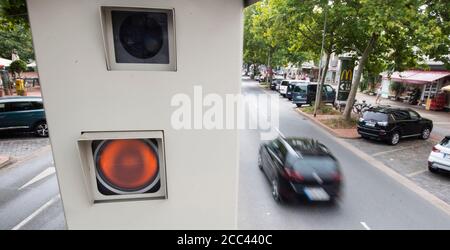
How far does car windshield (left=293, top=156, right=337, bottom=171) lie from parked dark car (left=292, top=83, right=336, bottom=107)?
14.8 m

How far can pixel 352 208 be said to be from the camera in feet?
20.9

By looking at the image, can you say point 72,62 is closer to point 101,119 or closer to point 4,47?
point 101,119

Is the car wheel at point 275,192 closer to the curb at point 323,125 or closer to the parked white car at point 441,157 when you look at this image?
the parked white car at point 441,157

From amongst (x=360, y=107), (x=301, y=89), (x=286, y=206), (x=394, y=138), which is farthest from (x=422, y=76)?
(x=286, y=206)

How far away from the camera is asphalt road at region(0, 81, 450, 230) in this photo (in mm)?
5645

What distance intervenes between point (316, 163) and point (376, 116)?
269 inches

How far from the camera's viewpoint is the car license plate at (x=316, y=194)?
6286 mm

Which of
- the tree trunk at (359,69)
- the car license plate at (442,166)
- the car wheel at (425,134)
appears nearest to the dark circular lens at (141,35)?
Result: the car license plate at (442,166)

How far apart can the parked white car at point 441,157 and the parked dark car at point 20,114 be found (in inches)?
544

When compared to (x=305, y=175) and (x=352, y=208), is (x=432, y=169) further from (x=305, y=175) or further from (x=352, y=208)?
(x=305, y=175)

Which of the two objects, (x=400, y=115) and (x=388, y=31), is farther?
(x=388, y=31)

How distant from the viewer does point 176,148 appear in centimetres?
177

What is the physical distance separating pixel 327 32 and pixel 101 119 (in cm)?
1651
